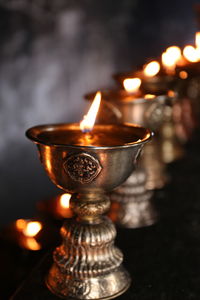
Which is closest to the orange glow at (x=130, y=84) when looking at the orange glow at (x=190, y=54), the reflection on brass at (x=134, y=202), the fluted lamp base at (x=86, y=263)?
the reflection on brass at (x=134, y=202)

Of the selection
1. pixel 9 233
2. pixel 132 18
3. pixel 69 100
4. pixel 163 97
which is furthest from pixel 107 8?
pixel 9 233

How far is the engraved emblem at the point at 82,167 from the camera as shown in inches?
42.2

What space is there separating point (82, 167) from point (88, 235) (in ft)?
0.71

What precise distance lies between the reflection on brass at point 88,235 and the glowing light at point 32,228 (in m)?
0.30

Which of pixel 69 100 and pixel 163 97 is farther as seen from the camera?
pixel 69 100

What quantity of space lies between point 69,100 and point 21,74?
1.43 ft

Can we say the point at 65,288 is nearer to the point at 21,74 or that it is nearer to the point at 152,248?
the point at 152,248

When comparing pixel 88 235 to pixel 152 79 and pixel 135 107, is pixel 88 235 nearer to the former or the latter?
pixel 135 107

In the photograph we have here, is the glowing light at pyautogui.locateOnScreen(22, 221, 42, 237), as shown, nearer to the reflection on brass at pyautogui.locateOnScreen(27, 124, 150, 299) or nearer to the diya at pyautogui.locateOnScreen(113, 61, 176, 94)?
the reflection on brass at pyautogui.locateOnScreen(27, 124, 150, 299)

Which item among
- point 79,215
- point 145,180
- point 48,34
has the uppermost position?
point 48,34

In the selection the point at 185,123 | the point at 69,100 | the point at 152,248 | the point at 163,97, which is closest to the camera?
the point at 152,248

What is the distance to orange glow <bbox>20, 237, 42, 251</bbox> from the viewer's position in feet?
4.91

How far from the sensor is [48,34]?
2018mm

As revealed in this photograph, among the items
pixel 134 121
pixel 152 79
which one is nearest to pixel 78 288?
pixel 134 121
